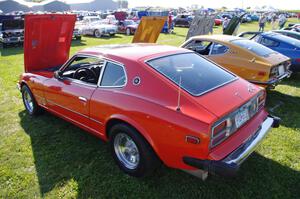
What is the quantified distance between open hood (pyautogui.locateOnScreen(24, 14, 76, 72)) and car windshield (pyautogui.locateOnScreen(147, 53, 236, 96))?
300 cm

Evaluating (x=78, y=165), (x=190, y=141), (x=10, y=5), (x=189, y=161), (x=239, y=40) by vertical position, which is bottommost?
(x=78, y=165)

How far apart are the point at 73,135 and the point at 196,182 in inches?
89.8

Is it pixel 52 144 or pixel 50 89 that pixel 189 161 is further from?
pixel 50 89

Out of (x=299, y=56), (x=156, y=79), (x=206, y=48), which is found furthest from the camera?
(x=299, y=56)

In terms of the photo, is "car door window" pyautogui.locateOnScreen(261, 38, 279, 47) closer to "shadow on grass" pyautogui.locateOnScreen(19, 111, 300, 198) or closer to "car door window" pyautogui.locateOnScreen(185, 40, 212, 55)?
"car door window" pyautogui.locateOnScreen(185, 40, 212, 55)

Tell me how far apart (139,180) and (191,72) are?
58.7 inches

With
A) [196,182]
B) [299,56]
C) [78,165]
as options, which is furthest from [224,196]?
[299,56]

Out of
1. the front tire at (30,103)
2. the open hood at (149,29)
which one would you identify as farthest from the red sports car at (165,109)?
the open hood at (149,29)

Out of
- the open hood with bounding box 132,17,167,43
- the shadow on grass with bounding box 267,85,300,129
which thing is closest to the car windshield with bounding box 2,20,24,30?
the open hood with bounding box 132,17,167,43

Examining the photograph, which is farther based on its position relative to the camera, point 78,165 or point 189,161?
point 78,165

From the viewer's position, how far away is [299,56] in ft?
24.6

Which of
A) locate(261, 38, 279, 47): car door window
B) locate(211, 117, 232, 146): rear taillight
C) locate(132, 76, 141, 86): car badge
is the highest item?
locate(261, 38, 279, 47): car door window

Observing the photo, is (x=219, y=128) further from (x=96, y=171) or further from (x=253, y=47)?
(x=253, y=47)

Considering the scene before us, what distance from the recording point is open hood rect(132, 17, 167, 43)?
781 centimetres
